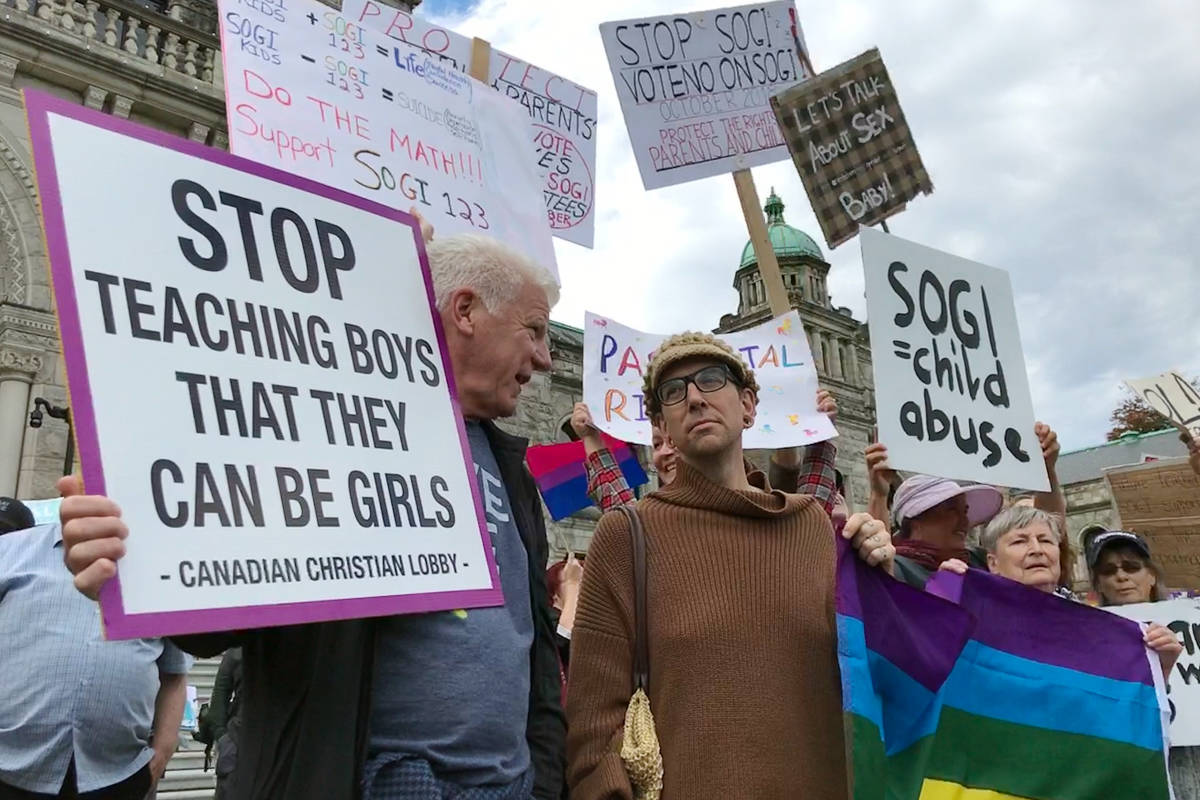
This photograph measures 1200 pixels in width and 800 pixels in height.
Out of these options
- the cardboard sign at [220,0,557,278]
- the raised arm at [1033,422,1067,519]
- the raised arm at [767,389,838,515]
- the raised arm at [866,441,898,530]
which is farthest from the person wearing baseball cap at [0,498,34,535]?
the raised arm at [1033,422,1067,519]

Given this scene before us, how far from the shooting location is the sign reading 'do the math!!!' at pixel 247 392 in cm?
129

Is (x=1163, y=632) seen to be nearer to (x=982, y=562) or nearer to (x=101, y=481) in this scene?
(x=982, y=562)

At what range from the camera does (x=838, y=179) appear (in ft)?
13.8

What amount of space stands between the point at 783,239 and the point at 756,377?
25.2 meters

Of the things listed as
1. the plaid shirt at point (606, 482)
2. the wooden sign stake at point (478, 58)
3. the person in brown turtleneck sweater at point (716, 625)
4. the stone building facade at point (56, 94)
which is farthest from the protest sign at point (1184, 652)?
the stone building facade at point (56, 94)

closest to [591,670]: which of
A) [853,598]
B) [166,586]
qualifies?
[853,598]

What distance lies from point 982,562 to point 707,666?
74.2 inches

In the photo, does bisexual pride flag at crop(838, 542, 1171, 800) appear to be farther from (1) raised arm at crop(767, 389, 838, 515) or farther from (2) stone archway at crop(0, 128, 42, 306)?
(2) stone archway at crop(0, 128, 42, 306)

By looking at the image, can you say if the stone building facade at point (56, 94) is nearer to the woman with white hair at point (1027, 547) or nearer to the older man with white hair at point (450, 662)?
the older man with white hair at point (450, 662)

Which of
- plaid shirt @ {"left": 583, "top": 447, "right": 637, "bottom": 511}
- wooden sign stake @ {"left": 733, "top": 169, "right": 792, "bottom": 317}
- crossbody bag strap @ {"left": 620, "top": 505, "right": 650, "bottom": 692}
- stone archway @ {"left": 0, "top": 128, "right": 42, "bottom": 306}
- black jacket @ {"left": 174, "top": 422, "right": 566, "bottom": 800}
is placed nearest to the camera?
black jacket @ {"left": 174, "top": 422, "right": 566, "bottom": 800}

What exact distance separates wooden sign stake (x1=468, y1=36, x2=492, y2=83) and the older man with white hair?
2292 millimetres

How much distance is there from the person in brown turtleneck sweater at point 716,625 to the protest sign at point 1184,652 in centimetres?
165

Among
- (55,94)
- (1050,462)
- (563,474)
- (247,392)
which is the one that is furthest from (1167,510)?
(55,94)

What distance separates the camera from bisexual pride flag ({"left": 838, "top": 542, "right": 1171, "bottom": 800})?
2.08 metres
